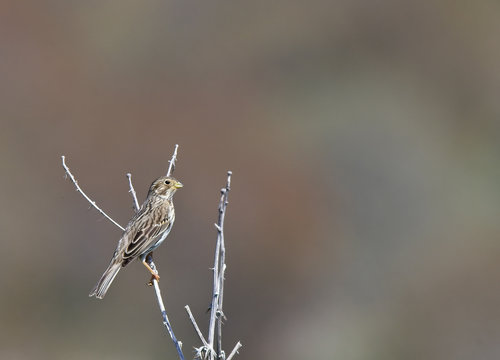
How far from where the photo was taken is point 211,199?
14.1 metres

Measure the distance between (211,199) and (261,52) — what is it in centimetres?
497

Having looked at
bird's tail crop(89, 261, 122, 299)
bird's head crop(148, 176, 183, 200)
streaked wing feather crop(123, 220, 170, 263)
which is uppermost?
bird's head crop(148, 176, 183, 200)

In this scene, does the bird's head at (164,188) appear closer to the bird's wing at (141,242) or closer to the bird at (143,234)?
the bird at (143,234)

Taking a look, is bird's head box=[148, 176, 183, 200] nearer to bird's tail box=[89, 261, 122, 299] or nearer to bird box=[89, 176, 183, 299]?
bird box=[89, 176, 183, 299]

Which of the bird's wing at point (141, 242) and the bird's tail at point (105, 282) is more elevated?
the bird's wing at point (141, 242)

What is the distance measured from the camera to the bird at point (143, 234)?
6.93m

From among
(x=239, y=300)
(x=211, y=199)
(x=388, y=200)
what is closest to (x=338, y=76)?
Result: (x=388, y=200)

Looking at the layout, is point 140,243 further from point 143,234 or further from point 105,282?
point 105,282

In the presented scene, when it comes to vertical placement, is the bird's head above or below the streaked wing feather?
above

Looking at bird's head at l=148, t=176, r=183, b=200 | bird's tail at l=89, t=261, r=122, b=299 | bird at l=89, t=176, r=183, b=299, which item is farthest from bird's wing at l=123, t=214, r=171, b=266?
bird's head at l=148, t=176, r=183, b=200

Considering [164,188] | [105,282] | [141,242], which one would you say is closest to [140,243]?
[141,242]

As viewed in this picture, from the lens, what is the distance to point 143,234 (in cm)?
702

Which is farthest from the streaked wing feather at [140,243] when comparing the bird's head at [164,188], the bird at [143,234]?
the bird's head at [164,188]

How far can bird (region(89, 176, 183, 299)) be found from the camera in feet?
22.7
